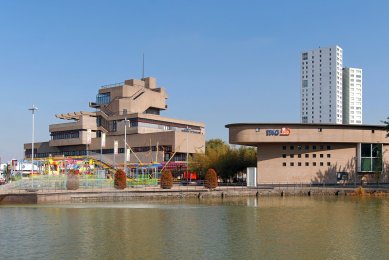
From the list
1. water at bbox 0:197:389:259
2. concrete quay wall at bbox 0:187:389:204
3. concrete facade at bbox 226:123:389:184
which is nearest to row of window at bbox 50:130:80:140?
concrete facade at bbox 226:123:389:184

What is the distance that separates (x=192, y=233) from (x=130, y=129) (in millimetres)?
102666

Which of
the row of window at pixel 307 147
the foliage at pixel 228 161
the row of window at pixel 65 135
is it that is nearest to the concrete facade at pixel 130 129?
the row of window at pixel 65 135

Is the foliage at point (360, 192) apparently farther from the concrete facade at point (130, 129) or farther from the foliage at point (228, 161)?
the concrete facade at point (130, 129)

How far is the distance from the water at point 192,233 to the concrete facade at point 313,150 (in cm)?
3800

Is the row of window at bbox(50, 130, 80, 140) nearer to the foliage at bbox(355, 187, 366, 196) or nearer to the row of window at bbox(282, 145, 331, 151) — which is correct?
the row of window at bbox(282, 145, 331, 151)

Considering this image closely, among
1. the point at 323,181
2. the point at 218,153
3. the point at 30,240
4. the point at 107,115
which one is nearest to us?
the point at 30,240

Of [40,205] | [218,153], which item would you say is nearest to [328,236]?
[40,205]

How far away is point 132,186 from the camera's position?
276 feet

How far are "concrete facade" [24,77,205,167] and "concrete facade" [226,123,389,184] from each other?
33149 mm

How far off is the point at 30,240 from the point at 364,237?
22591mm

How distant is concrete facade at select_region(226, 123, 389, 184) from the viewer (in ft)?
304

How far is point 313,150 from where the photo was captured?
94562mm

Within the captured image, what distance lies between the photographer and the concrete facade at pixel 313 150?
92.6 m

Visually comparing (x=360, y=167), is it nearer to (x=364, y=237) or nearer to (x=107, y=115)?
(x=364, y=237)
